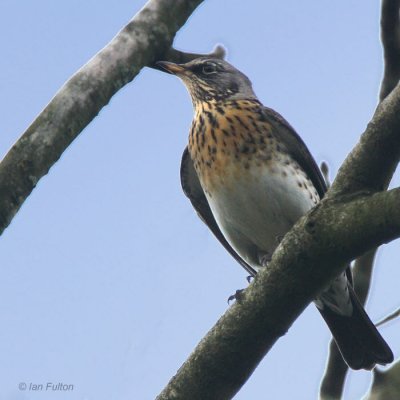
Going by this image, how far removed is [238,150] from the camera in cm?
693

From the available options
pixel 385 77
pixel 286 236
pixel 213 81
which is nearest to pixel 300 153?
pixel 213 81

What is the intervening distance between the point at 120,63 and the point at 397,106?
6.17 ft

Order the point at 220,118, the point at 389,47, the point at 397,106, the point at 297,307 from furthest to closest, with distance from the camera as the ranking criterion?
the point at 220,118, the point at 389,47, the point at 297,307, the point at 397,106

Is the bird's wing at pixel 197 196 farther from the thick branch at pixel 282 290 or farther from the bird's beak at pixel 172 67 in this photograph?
the thick branch at pixel 282 290

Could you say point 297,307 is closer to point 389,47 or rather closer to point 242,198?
point 389,47

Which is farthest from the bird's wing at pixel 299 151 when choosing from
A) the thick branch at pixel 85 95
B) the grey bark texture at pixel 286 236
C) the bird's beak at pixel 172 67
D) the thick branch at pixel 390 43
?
the grey bark texture at pixel 286 236

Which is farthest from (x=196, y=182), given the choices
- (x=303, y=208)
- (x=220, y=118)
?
(x=303, y=208)

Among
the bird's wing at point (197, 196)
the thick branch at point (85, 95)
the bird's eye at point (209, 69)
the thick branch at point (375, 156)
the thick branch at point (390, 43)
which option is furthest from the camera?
the bird's eye at point (209, 69)

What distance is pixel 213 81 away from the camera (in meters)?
8.18

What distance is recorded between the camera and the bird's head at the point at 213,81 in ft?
26.1

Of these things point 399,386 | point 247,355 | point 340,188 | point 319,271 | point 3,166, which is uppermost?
point 3,166

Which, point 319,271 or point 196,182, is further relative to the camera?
point 196,182

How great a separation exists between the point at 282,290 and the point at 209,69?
14.5ft

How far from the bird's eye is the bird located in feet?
2.36
